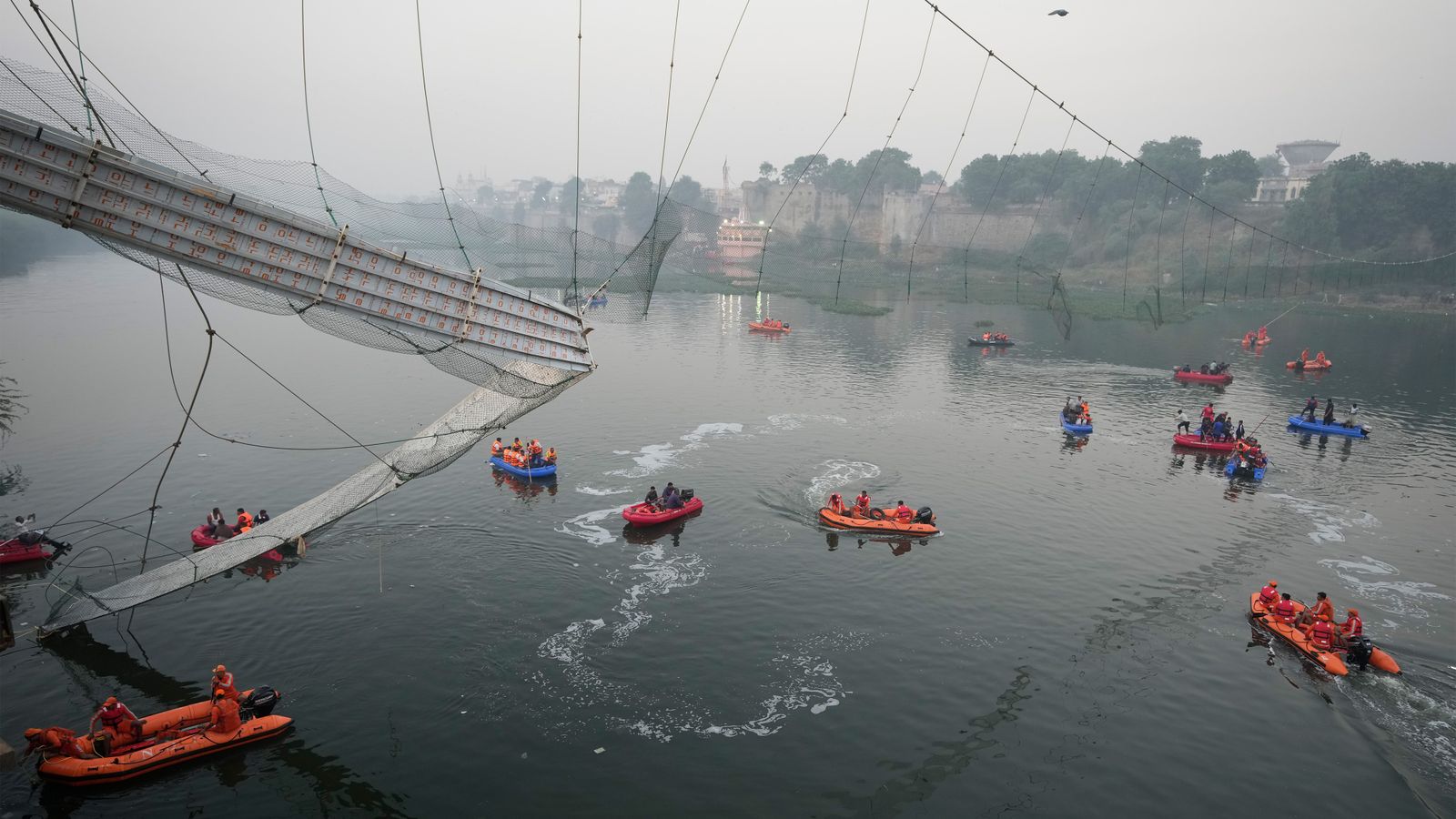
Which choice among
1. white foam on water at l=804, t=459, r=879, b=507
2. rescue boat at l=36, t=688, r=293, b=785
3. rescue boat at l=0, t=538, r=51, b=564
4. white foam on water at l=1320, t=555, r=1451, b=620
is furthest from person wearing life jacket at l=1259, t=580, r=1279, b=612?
rescue boat at l=0, t=538, r=51, b=564

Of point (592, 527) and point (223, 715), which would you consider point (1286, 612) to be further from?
point (223, 715)

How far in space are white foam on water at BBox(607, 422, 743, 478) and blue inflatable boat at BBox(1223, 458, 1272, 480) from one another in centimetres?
2794

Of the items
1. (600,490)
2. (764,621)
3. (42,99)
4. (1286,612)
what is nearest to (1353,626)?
(1286,612)

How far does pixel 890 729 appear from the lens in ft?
69.9

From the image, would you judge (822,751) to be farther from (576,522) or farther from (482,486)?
(482,486)

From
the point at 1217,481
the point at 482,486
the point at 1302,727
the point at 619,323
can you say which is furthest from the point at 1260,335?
the point at 482,486

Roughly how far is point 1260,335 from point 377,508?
3710 inches

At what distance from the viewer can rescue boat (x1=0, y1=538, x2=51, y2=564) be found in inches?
1129

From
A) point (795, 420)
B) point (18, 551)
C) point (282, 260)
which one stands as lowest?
point (18, 551)

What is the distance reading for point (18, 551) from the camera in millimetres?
28828

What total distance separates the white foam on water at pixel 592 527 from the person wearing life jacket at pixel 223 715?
1475cm

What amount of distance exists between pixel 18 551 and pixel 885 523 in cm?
3346

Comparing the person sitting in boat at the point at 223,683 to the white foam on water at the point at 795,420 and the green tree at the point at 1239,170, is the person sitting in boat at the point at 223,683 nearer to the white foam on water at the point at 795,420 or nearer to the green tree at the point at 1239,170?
the white foam on water at the point at 795,420

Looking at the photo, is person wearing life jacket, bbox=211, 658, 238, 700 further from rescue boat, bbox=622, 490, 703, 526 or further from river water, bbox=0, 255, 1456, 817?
rescue boat, bbox=622, 490, 703, 526
